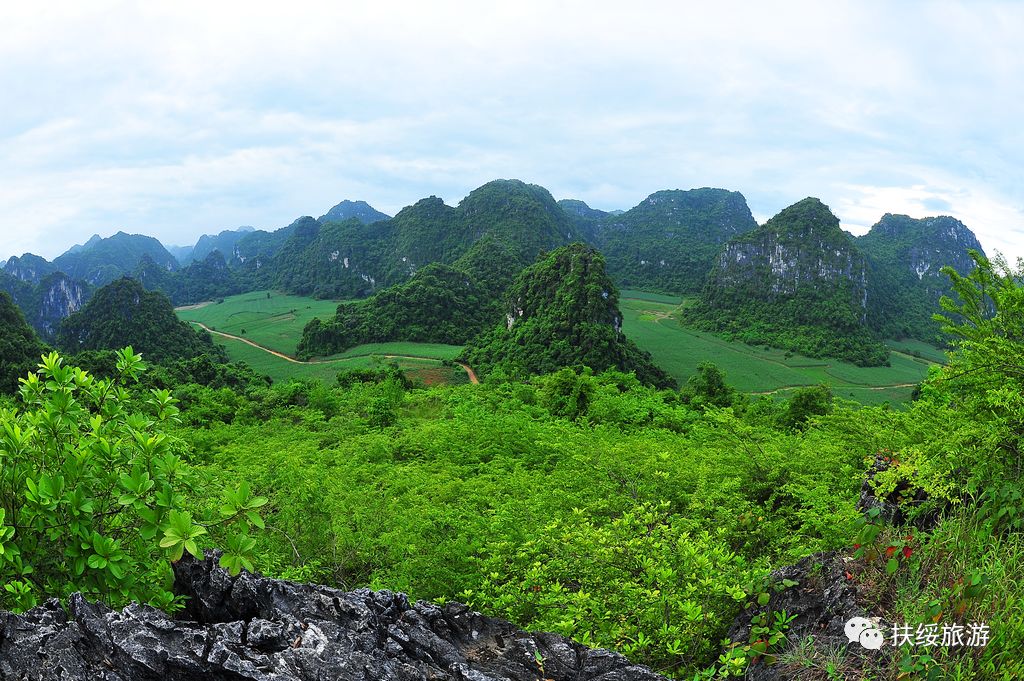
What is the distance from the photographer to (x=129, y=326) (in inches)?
2180

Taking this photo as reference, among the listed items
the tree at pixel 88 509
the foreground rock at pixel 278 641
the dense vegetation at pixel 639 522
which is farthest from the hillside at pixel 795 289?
the tree at pixel 88 509

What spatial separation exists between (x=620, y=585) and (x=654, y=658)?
1.90ft

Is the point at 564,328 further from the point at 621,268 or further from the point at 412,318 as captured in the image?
the point at 621,268

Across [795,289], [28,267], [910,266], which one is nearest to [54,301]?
[28,267]

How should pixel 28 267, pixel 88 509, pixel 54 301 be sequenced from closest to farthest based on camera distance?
pixel 88 509 < pixel 54 301 < pixel 28 267

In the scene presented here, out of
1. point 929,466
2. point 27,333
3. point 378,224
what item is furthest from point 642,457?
point 378,224

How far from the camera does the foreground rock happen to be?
256 centimetres

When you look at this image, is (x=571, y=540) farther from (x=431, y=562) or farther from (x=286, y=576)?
(x=286, y=576)

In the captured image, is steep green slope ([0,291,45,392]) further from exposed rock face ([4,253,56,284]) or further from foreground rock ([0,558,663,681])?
exposed rock face ([4,253,56,284])

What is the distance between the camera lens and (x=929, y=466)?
13.3ft

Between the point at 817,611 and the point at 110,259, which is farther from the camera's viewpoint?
the point at 110,259

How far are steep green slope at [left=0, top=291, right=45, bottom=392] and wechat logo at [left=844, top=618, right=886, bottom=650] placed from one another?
3830 cm

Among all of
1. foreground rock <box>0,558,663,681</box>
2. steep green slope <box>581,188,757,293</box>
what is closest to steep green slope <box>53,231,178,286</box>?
steep green slope <box>581,188,757,293</box>

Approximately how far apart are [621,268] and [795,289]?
4220 cm
